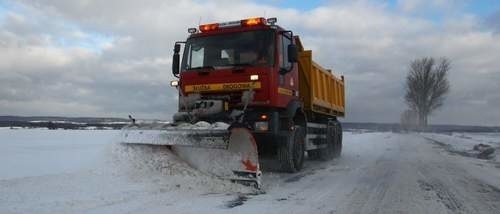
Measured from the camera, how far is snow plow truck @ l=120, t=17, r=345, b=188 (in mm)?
9281

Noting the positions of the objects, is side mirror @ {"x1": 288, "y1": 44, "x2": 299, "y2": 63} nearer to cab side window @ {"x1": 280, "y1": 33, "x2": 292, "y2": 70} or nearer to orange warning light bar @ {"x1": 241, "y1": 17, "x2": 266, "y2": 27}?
cab side window @ {"x1": 280, "y1": 33, "x2": 292, "y2": 70}

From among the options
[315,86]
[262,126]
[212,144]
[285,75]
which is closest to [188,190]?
[212,144]

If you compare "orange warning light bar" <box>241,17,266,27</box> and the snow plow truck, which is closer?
the snow plow truck

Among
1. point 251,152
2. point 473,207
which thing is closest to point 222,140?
point 251,152

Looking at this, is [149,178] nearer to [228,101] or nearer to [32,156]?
[228,101]

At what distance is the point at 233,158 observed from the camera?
30.2 ft

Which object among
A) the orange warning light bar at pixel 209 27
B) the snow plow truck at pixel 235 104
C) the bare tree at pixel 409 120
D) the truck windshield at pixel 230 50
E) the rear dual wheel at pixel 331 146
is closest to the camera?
the snow plow truck at pixel 235 104

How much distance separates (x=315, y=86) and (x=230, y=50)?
3.48 meters

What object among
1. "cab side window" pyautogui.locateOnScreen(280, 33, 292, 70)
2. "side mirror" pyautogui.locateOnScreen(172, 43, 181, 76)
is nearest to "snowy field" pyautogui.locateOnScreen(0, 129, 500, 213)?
"cab side window" pyautogui.locateOnScreen(280, 33, 292, 70)

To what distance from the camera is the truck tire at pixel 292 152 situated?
11.2 metres

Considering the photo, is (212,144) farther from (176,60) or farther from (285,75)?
(176,60)

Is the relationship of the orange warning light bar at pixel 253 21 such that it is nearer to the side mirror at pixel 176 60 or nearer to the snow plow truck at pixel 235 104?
the snow plow truck at pixel 235 104

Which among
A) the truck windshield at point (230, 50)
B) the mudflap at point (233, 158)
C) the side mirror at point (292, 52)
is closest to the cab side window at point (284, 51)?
the side mirror at point (292, 52)

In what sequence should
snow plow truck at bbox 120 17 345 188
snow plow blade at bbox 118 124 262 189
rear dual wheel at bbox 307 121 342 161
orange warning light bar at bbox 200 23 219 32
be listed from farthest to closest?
rear dual wheel at bbox 307 121 342 161
orange warning light bar at bbox 200 23 219 32
snow plow truck at bbox 120 17 345 188
snow plow blade at bbox 118 124 262 189
